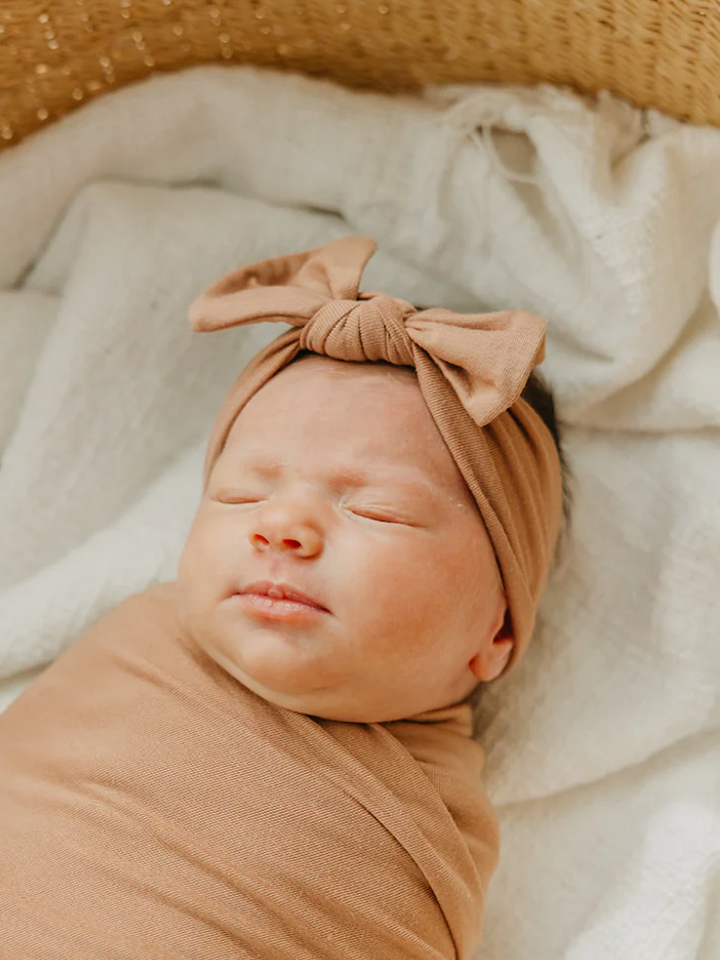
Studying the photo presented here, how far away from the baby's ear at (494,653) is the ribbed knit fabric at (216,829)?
4.1 inches

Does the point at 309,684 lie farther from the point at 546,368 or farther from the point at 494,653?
the point at 546,368

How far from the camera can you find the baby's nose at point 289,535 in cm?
97

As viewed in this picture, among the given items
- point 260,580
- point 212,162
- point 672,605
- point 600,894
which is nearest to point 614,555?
point 672,605

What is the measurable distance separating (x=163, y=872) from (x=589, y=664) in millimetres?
616

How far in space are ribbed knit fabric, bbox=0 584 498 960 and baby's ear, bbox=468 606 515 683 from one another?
0.34ft

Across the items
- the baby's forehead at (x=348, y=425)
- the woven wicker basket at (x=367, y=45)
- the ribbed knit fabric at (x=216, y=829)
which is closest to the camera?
the ribbed knit fabric at (x=216, y=829)

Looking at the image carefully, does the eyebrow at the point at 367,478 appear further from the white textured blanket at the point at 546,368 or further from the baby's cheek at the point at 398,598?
the white textured blanket at the point at 546,368

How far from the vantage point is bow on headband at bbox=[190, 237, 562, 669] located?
3.37ft

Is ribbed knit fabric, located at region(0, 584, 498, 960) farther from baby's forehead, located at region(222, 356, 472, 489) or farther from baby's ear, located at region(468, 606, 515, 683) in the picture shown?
baby's forehead, located at region(222, 356, 472, 489)

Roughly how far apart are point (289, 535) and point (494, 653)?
30cm

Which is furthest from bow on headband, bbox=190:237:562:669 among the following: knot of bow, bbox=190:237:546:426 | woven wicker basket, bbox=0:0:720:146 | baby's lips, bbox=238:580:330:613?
woven wicker basket, bbox=0:0:720:146

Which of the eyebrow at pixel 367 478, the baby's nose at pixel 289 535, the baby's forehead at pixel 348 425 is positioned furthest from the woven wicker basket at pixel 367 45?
the baby's nose at pixel 289 535

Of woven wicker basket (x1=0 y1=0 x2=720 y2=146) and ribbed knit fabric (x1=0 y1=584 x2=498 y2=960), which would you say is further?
woven wicker basket (x1=0 y1=0 x2=720 y2=146)

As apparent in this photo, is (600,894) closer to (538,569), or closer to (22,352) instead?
(538,569)
